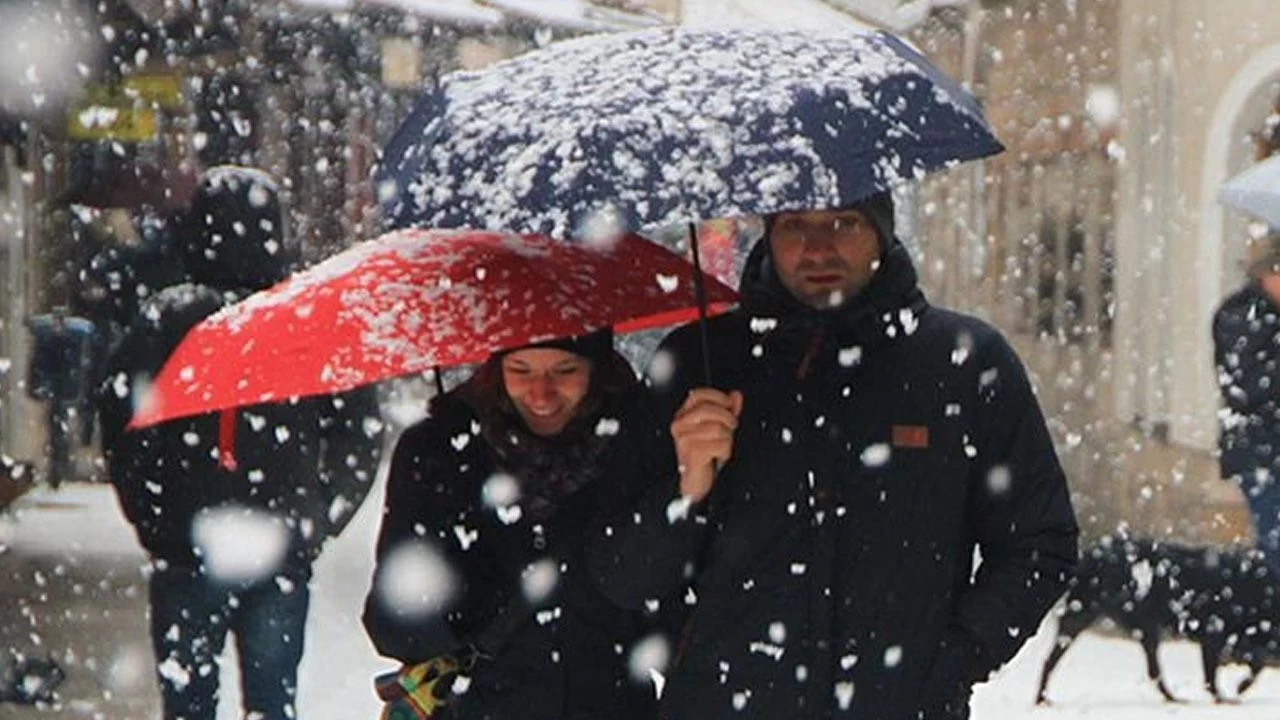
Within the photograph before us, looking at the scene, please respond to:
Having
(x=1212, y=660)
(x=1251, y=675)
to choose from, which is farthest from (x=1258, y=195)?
(x=1251, y=675)

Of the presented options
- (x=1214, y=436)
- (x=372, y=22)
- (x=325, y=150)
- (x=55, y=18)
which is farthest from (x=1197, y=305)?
(x=325, y=150)

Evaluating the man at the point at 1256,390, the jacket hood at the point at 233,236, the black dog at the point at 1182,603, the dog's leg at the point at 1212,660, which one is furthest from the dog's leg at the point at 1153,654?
the jacket hood at the point at 233,236

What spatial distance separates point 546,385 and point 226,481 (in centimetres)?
230

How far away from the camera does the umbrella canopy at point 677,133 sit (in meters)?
3.98

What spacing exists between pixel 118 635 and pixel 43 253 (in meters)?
9.74

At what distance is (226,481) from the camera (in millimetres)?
6668

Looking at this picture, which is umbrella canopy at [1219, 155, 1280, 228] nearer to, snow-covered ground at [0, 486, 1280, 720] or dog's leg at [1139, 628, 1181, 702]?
snow-covered ground at [0, 486, 1280, 720]

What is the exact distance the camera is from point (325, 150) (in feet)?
99.5

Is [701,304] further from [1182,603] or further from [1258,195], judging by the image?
[1182,603]

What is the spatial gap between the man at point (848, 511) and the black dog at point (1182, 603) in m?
6.24

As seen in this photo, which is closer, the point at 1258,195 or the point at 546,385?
the point at 546,385

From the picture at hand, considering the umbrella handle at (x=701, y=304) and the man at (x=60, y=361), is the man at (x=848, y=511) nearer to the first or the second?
the umbrella handle at (x=701, y=304)

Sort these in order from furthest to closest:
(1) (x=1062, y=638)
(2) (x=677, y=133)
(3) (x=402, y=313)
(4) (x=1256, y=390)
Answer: (1) (x=1062, y=638)
(4) (x=1256, y=390)
(3) (x=402, y=313)
(2) (x=677, y=133)

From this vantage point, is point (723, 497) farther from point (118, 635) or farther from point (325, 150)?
point (325, 150)
